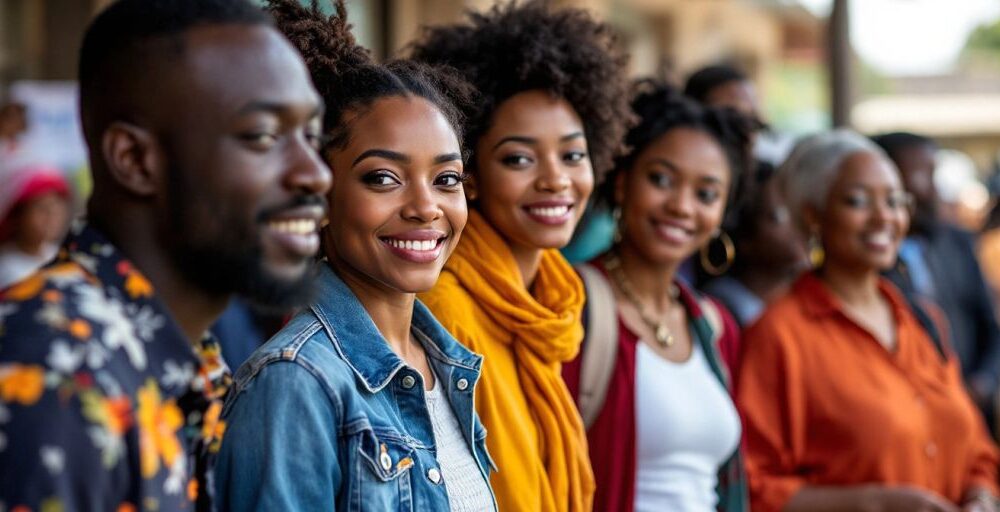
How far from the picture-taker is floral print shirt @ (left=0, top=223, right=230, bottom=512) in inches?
55.3

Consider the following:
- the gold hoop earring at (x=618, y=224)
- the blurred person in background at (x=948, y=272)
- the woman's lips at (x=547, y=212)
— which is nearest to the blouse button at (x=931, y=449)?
the gold hoop earring at (x=618, y=224)

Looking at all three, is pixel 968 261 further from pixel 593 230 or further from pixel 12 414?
pixel 12 414

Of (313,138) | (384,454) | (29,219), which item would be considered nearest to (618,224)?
(384,454)

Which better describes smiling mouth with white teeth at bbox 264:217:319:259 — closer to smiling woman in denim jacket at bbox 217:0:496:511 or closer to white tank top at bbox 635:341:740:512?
smiling woman in denim jacket at bbox 217:0:496:511

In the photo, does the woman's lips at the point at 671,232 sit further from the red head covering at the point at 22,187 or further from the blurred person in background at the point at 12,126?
the blurred person in background at the point at 12,126

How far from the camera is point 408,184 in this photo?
2.40 m

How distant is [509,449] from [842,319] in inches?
77.9

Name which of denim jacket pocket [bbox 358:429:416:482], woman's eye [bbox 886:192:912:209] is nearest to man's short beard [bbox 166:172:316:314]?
denim jacket pocket [bbox 358:429:416:482]

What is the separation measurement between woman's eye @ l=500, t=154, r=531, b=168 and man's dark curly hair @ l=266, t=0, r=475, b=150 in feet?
1.86

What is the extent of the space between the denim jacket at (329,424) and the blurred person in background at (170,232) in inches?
6.1

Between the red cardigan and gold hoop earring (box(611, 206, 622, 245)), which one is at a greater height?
gold hoop earring (box(611, 206, 622, 245))

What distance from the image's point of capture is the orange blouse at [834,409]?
13.2 ft

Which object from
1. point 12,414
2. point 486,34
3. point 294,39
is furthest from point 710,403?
point 12,414

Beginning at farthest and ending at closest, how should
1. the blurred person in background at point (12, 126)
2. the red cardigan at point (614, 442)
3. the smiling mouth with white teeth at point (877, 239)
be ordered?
the blurred person in background at point (12, 126) → the smiling mouth with white teeth at point (877, 239) → the red cardigan at point (614, 442)
